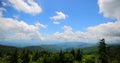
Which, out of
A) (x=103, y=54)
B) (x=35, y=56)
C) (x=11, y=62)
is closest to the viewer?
(x=103, y=54)

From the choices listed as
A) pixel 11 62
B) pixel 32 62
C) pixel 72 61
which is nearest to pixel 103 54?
pixel 11 62

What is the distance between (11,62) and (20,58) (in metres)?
37.3

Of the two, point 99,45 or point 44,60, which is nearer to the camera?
point 99,45

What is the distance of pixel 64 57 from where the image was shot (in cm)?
10606

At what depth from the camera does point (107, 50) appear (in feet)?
179

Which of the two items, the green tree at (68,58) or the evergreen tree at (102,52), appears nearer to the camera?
the evergreen tree at (102,52)

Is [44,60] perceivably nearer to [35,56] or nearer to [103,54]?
[35,56]

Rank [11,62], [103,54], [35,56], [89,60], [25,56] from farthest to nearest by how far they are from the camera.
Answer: [35,56] < [89,60] < [25,56] < [11,62] < [103,54]

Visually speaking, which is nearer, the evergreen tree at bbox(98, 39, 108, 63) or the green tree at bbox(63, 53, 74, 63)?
the evergreen tree at bbox(98, 39, 108, 63)

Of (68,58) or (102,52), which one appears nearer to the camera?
(102,52)

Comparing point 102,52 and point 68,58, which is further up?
point 102,52

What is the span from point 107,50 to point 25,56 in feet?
205

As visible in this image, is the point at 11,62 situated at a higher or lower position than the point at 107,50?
lower

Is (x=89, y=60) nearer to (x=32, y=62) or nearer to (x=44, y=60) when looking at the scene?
(x=44, y=60)
